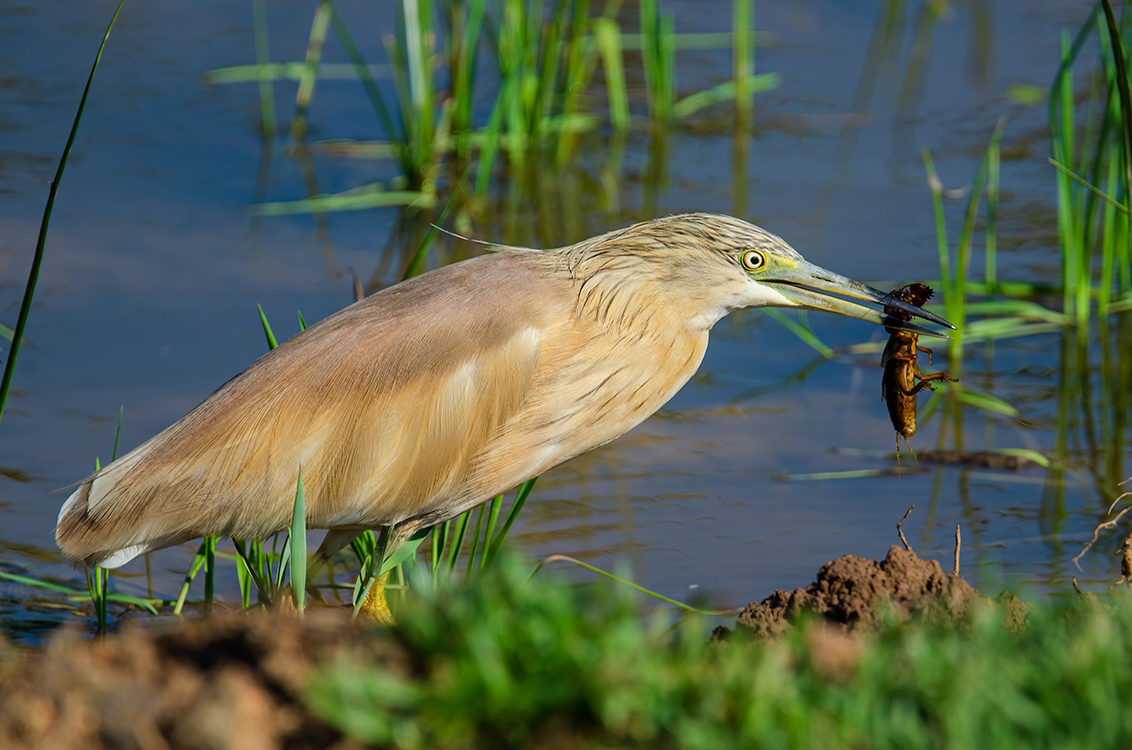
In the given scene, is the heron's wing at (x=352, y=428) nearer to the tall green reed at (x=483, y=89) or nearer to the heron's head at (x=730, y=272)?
the heron's head at (x=730, y=272)

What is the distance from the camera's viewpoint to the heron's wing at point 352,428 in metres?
4.11

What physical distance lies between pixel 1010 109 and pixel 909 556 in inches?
298

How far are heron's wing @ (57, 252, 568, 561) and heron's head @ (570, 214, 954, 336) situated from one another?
0.41 m

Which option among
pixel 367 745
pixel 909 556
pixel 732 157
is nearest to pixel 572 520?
pixel 909 556

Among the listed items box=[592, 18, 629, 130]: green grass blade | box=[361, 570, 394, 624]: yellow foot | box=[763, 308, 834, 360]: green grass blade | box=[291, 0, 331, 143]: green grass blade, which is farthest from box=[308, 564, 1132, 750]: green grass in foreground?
box=[592, 18, 629, 130]: green grass blade

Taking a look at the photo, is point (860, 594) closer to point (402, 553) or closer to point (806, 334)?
point (402, 553)

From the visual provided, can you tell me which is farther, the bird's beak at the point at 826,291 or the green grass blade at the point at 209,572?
the bird's beak at the point at 826,291

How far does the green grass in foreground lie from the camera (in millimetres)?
2225

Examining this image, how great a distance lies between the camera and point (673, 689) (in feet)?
7.56

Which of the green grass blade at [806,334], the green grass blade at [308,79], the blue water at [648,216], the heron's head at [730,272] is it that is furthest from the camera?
the green grass blade at [308,79]

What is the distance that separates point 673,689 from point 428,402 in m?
2.06

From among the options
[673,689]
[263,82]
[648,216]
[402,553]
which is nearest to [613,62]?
[648,216]

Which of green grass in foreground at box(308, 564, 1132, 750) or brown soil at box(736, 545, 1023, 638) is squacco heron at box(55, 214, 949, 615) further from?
green grass in foreground at box(308, 564, 1132, 750)

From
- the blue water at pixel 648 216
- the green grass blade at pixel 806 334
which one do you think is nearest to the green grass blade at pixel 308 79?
the blue water at pixel 648 216
